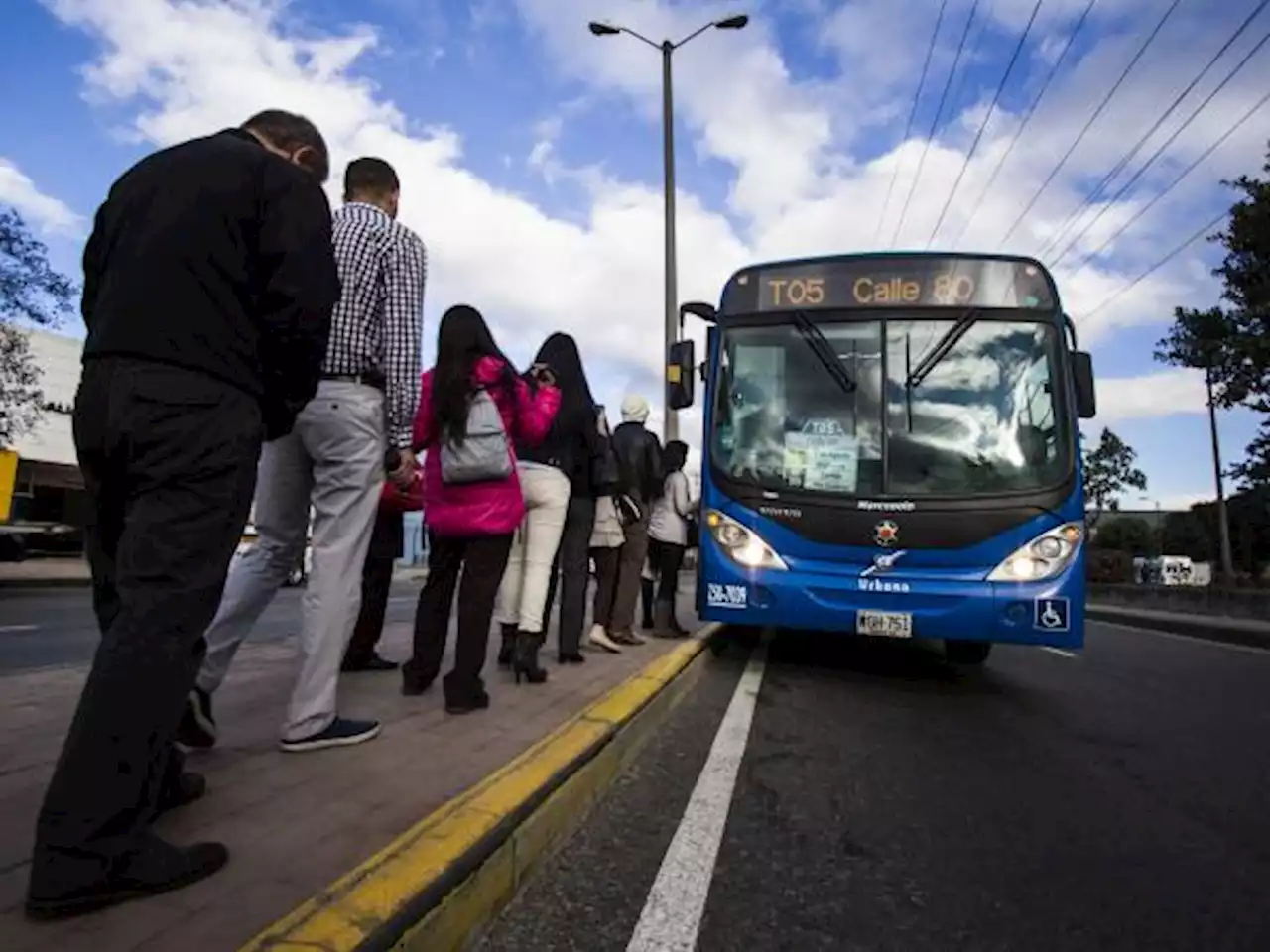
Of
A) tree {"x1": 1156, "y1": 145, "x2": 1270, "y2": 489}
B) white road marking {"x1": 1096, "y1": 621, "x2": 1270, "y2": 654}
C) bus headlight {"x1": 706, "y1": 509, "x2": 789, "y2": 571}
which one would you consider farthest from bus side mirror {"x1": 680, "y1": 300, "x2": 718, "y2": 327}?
tree {"x1": 1156, "y1": 145, "x2": 1270, "y2": 489}

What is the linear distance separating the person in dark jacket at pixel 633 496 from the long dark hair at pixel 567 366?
151 centimetres

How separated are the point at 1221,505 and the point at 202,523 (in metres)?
43.1

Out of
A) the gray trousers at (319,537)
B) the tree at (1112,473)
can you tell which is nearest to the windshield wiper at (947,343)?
the gray trousers at (319,537)

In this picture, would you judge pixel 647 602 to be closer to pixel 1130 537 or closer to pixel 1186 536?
pixel 1186 536

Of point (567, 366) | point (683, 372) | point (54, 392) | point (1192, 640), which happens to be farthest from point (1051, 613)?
point (54, 392)

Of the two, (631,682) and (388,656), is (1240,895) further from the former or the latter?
(388,656)

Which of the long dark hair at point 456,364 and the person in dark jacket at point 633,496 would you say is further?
the person in dark jacket at point 633,496

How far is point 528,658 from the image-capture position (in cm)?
485

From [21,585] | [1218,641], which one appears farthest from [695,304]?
[21,585]

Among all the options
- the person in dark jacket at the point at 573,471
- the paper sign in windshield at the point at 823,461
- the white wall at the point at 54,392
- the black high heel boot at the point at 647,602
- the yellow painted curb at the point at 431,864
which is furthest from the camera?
the white wall at the point at 54,392

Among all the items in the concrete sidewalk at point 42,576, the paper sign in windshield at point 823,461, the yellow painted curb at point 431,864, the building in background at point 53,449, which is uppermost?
the building in background at point 53,449

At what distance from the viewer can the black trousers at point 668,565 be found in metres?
8.19

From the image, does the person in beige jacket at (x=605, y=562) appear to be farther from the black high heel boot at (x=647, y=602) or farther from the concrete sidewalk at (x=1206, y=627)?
the concrete sidewalk at (x=1206, y=627)

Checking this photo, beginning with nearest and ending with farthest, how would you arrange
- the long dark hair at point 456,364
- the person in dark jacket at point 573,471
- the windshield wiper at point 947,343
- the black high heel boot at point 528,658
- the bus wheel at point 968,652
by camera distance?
the long dark hair at point 456,364
the black high heel boot at point 528,658
the person in dark jacket at point 573,471
the windshield wiper at point 947,343
the bus wheel at point 968,652
